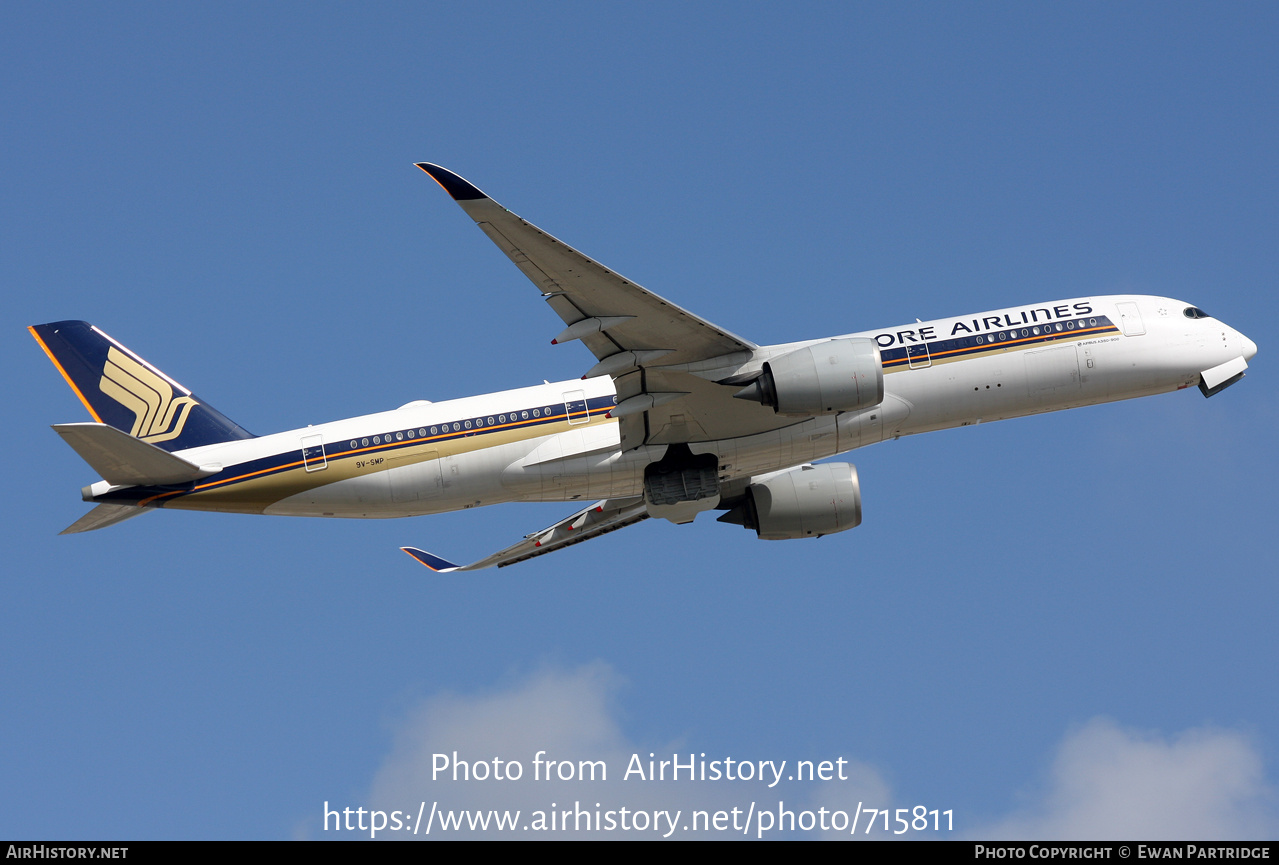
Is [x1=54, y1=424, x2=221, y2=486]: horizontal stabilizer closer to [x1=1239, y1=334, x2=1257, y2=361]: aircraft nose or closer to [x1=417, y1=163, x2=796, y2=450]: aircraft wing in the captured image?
[x1=417, y1=163, x2=796, y2=450]: aircraft wing

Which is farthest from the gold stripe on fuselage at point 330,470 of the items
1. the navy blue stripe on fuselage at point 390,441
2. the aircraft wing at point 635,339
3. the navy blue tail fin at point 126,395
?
the aircraft wing at point 635,339

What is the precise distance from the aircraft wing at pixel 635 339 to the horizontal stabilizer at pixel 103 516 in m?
13.7

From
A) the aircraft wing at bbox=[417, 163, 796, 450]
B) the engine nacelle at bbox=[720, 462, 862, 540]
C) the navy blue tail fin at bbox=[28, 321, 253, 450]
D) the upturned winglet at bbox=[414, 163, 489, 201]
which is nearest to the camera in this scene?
the upturned winglet at bbox=[414, 163, 489, 201]

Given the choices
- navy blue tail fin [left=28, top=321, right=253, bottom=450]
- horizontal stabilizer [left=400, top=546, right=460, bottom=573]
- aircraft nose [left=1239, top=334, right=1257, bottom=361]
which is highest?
navy blue tail fin [left=28, top=321, right=253, bottom=450]

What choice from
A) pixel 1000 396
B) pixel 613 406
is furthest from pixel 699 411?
pixel 1000 396

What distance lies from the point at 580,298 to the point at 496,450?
6745mm

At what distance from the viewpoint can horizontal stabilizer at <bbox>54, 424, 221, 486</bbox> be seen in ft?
104

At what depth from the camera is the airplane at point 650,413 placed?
107 feet

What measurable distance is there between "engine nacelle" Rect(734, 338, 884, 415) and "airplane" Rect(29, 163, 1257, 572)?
5 centimetres

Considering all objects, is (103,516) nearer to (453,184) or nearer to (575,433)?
(575,433)

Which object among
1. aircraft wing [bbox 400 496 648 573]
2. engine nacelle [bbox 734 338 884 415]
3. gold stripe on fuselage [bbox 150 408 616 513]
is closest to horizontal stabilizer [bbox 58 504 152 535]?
gold stripe on fuselage [bbox 150 408 616 513]

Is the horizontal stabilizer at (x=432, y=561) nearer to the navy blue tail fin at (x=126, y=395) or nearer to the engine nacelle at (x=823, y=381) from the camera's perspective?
the navy blue tail fin at (x=126, y=395)

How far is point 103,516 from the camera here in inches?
1364

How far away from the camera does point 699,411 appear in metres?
33.8
